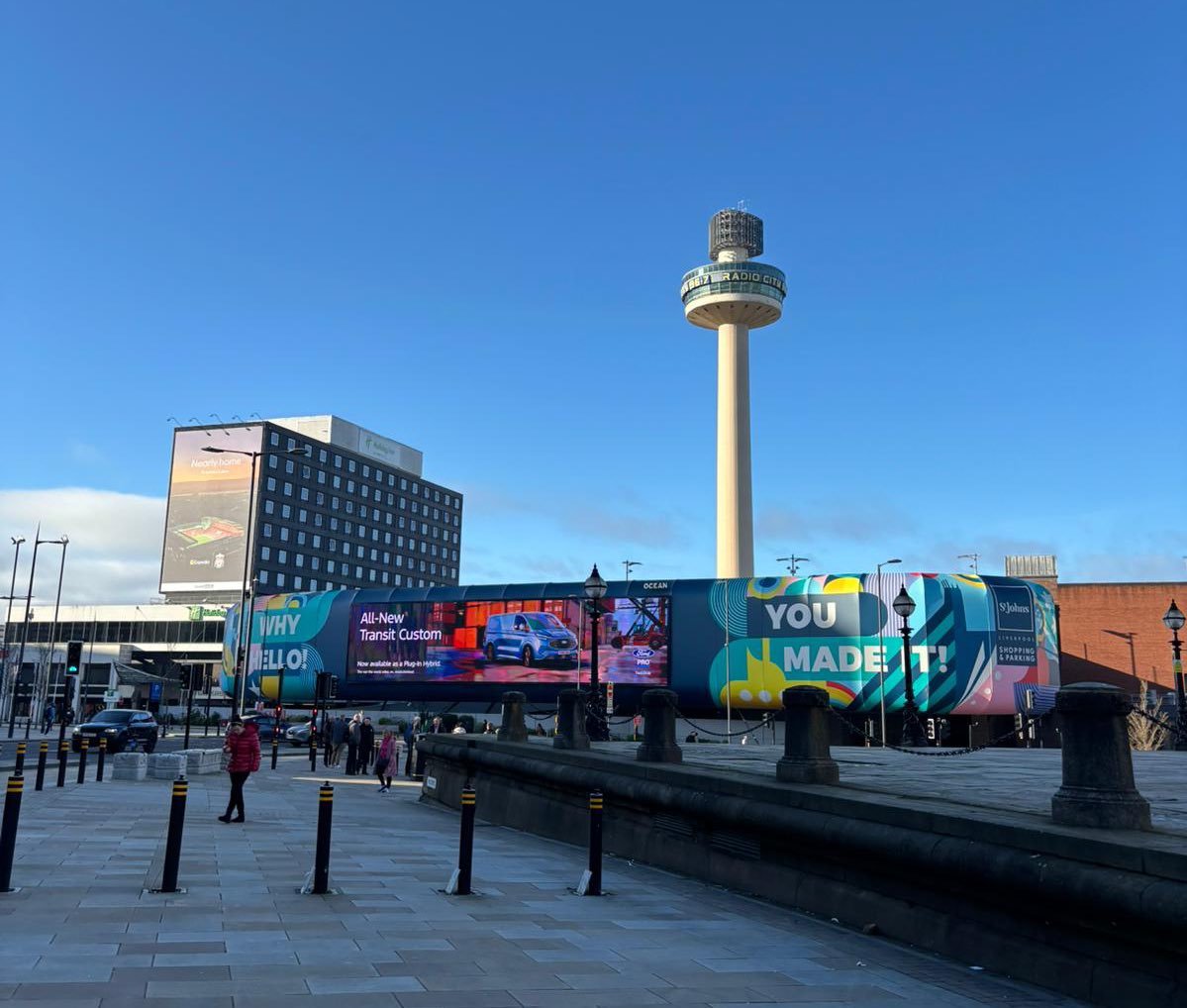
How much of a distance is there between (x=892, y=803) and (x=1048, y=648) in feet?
211

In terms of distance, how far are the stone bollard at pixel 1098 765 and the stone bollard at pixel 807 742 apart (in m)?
3.35

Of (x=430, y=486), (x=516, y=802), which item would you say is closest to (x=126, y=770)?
(x=516, y=802)

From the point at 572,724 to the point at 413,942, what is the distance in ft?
33.4

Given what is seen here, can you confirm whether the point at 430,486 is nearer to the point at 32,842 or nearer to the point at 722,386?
the point at 722,386

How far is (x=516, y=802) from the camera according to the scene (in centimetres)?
1828

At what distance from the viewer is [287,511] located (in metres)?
140

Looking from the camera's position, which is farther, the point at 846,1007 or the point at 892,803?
the point at 892,803

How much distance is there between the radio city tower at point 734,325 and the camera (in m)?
90.7

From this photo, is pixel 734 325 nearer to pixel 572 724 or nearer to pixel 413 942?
pixel 572 724

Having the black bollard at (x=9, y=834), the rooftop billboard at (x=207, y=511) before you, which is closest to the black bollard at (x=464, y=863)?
the black bollard at (x=9, y=834)

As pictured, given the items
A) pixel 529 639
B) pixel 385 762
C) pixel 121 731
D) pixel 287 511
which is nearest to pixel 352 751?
pixel 385 762

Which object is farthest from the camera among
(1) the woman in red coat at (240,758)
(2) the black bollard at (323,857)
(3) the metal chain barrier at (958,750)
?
(1) the woman in red coat at (240,758)

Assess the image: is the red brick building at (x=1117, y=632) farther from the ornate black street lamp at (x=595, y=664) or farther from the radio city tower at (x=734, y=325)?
the ornate black street lamp at (x=595, y=664)

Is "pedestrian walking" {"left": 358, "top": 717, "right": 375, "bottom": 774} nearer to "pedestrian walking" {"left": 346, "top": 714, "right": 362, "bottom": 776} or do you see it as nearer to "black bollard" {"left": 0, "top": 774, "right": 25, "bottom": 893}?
"pedestrian walking" {"left": 346, "top": 714, "right": 362, "bottom": 776}
